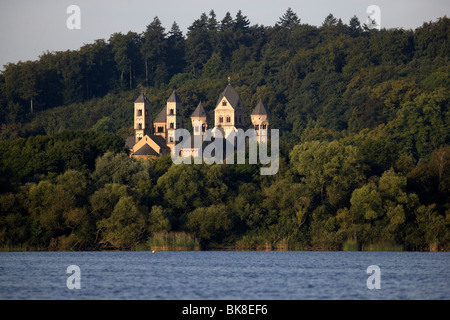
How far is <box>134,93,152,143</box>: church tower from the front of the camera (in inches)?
4619

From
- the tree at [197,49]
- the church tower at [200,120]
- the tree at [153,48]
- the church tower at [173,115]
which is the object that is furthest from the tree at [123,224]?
the tree at [197,49]

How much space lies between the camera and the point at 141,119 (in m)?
118

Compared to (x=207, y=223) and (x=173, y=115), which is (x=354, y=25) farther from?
(x=207, y=223)

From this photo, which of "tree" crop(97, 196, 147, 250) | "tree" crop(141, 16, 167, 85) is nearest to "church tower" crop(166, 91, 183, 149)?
"tree" crop(141, 16, 167, 85)

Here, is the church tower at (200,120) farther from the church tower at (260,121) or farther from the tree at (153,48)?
the tree at (153,48)

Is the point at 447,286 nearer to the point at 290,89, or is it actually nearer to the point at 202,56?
the point at 290,89

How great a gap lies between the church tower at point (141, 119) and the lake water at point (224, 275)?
63.9 m

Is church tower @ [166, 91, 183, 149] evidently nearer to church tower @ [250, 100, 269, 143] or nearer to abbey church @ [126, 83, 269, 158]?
abbey church @ [126, 83, 269, 158]

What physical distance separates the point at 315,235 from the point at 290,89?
3307 inches

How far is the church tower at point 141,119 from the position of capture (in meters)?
117

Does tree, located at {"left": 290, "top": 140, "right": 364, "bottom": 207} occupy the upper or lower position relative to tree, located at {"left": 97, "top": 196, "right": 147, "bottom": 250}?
upper

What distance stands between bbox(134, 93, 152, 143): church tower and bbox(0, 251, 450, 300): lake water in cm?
6387

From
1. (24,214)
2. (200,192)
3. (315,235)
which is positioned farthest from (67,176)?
(315,235)

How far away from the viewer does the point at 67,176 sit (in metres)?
57.2
